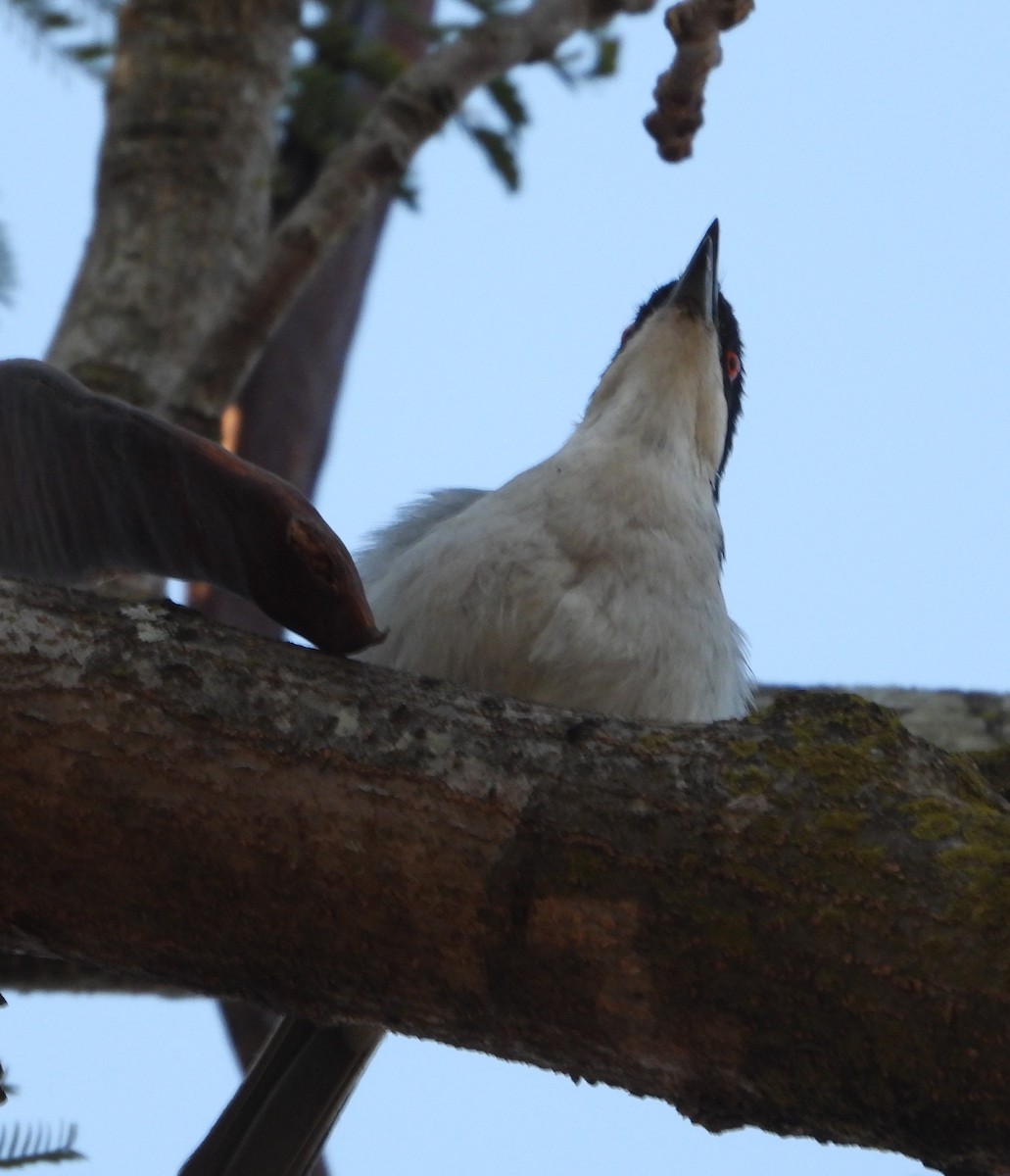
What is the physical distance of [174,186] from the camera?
16.1ft

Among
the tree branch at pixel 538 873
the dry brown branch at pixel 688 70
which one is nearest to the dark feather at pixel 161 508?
the tree branch at pixel 538 873

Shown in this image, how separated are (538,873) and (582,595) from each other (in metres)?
1.31

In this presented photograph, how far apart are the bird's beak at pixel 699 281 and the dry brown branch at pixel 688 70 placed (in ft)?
3.15

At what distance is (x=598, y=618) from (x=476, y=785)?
1191 mm

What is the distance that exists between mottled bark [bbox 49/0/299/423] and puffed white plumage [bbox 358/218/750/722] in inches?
42.0

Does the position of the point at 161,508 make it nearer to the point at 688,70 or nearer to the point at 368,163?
the point at 688,70

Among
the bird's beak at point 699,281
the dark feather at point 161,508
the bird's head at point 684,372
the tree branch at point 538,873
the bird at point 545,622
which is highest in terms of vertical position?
the bird's beak at point 699,281

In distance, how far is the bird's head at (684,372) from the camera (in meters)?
4.25

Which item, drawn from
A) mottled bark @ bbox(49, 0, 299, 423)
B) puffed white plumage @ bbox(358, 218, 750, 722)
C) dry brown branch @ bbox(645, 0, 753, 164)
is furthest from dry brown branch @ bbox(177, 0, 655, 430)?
dry brown branch @ bbox(645, 0, 753, 164)

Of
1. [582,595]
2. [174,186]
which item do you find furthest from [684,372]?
[174,186]

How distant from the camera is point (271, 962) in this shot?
219 centimetres

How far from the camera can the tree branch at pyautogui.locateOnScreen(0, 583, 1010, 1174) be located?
202 centimetres

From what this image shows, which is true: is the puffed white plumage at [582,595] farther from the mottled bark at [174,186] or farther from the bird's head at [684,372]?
the mottled bark at [174,186]

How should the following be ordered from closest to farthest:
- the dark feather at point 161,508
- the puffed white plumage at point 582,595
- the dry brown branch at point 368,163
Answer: the dark feather at point 161,508 → the puffed white plumage at point 582,595 → the dry brown branch at point 368,163
